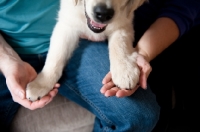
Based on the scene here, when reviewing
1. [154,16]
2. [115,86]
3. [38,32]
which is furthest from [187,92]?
[38,32]

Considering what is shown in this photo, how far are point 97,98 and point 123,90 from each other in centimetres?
16

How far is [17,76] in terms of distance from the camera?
3.55ft

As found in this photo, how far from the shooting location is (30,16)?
1.23 m

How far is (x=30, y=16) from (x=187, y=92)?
100 cm

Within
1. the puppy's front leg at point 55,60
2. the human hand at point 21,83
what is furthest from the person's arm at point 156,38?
the human hand at point 21,83

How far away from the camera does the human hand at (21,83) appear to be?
1050 millimetres

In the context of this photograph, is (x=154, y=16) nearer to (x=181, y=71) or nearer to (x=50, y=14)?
(x=181, y=71)

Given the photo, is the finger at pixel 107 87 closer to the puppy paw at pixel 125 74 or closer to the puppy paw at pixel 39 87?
the puppy paw at pixel 125 74

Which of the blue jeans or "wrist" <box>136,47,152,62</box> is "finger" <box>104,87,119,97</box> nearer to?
the blue jeans

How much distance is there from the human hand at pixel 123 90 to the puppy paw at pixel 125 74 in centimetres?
2

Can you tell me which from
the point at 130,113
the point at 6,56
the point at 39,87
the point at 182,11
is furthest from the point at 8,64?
the point at 182,11

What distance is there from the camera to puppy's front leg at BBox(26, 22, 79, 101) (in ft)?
3.62

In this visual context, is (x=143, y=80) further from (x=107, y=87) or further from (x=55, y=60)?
(x=55, y=60)

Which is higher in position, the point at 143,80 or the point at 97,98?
the point at 143,80
